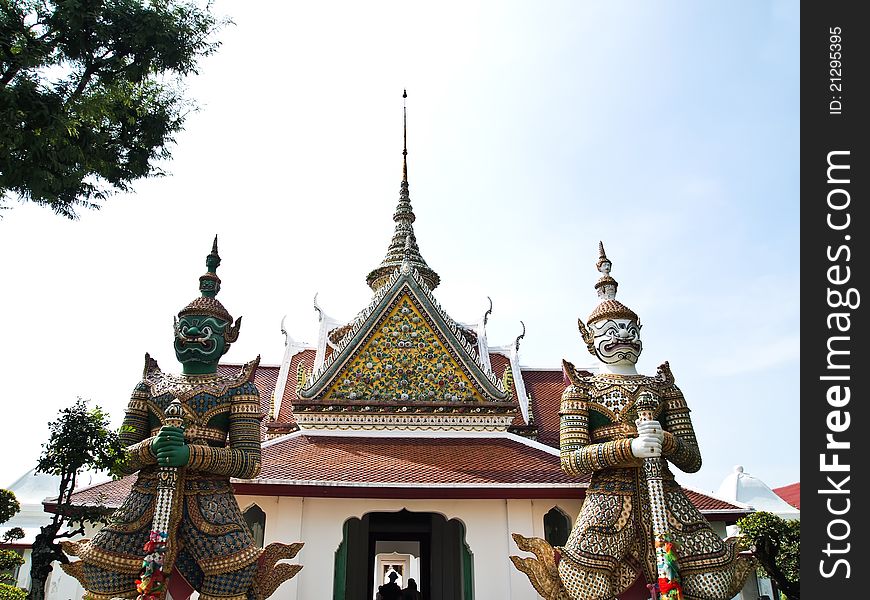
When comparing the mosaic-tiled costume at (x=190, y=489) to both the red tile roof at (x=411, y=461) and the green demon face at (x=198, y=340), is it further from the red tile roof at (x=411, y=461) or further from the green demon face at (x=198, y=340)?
the red tile roof at (x=411, y=461)

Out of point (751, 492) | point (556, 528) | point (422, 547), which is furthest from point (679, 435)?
point (751, 492)

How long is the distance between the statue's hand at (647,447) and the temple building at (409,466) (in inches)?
89.4

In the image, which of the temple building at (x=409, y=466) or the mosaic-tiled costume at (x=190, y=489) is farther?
the temple building at (x=409, y=466)

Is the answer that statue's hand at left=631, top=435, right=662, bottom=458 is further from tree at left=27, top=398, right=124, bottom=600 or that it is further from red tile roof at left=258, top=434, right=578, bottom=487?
tree at left=27, top=398, right=124, bottom=600

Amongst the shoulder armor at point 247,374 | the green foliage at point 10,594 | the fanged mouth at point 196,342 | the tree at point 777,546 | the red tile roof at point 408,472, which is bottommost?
the green foliage at point 10,594

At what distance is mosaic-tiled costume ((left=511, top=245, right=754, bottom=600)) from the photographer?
15.4ft

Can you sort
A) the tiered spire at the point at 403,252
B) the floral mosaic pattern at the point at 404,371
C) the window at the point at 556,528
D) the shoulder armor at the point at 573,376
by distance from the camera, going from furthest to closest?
the tiered spire at the point at 403,252
the floral mosaic pattern at the point at 404,371
the window at the point at 556,528
the shoulder armor at the point at 573,376

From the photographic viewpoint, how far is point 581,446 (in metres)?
5.24

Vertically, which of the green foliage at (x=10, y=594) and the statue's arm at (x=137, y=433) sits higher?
the statue's arm at (x=137, y=433)

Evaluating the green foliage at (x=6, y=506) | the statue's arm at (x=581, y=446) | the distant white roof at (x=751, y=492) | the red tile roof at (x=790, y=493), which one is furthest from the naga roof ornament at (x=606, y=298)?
the red tile roof at (x=790, y=493)

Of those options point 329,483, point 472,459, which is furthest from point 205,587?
point 472,459

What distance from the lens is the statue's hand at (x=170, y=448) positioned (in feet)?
15.4
